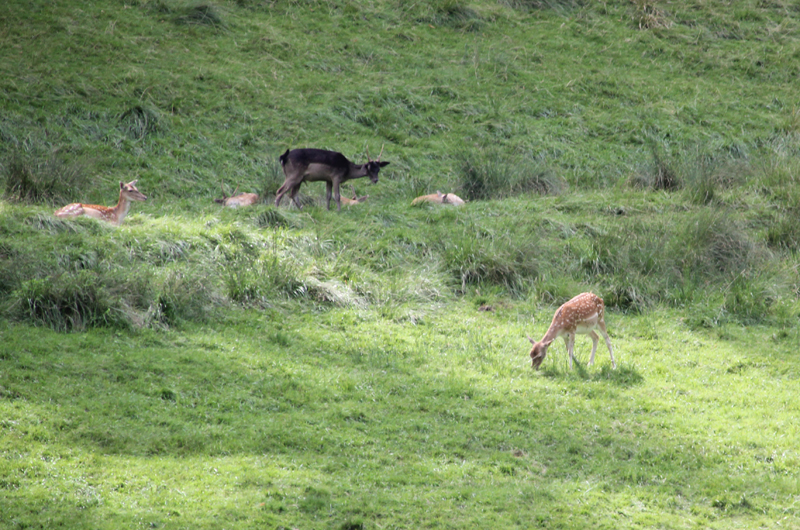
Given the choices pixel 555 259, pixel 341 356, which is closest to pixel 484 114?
pixel 555 259

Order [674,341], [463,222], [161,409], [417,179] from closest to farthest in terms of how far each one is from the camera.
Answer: [161,409] < [674,341] < [463,222] < [417,179]

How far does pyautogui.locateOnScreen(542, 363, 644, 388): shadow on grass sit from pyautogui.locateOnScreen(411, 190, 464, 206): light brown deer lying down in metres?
5.65

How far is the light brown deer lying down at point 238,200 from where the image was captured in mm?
13430

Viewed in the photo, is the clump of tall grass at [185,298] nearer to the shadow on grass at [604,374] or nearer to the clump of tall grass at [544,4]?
the shadow on grass at [604,374]

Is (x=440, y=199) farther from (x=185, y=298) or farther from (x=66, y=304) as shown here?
(x=66, y=304)

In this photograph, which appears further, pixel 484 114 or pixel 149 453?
pixel 484 114

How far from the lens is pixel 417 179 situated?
15812 mm

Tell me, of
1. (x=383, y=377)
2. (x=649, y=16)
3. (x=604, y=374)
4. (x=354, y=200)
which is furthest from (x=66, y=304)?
(x=649, y=16)

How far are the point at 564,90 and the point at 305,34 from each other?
681cm

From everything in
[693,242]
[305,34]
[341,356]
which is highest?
[305,34]

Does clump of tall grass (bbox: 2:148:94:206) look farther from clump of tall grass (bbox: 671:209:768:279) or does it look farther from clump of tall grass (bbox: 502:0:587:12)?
clump of tall grass (bbox: 502:0:587:12)

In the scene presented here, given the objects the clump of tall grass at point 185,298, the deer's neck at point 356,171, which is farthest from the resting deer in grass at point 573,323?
the deer's neck at point 356,171

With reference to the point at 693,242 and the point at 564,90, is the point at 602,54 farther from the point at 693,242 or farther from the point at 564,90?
the point at 693,242

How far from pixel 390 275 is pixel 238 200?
3.37 m
